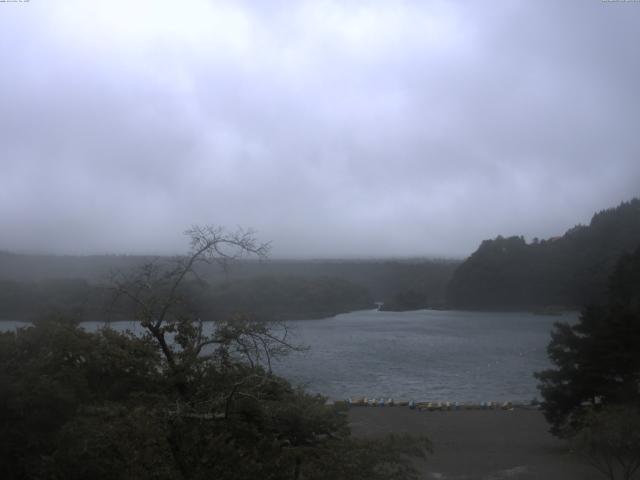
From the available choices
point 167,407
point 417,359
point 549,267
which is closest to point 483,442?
point 417,359

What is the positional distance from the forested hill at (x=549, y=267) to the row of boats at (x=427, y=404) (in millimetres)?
19509

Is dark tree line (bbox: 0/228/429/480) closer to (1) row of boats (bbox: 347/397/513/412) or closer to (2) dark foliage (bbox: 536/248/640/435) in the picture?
(2) dark foliage (bbox: 536/248/640/435)

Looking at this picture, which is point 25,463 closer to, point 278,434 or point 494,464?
point 278,434

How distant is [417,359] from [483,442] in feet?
44.2

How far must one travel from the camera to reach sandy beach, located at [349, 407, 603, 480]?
55.2ft

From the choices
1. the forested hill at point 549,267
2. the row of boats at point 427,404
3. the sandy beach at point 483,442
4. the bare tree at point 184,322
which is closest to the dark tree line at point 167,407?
the bare tree at point 184,322

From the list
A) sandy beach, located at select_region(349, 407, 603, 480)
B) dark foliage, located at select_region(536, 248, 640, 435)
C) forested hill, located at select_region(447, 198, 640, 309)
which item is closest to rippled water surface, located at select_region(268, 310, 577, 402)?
sandy beach, located at select_region(349, 407, 603, 480)

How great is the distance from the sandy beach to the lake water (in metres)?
1.99

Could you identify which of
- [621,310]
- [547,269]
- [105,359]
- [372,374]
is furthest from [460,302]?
[105,359]

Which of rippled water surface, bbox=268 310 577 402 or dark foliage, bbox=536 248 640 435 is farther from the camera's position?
rippled water surface, bbox=268 310 577 402

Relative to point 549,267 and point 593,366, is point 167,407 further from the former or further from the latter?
point 549,267

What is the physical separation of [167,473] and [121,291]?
8.70ft

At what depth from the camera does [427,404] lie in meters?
26.8

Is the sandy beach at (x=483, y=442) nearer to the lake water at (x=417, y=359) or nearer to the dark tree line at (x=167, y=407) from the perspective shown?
the lake water at (x=417, y=359)
